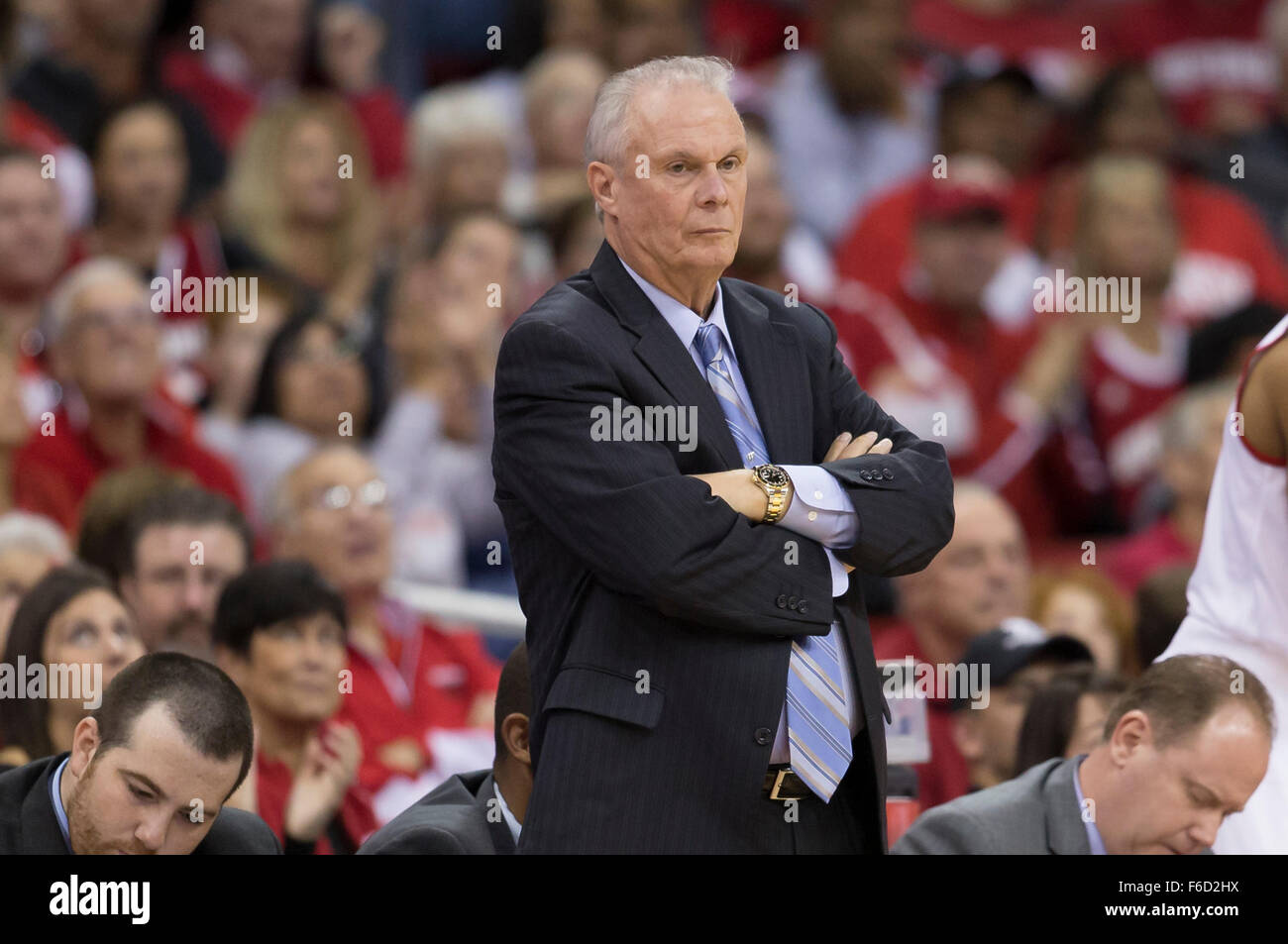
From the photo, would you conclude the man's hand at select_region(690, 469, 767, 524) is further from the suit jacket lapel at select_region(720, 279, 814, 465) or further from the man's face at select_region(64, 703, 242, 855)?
the man's face at select_region(64, 703, 242, 855)

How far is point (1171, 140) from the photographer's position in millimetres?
8469

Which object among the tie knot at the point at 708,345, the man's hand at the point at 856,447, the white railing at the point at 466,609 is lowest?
the white railing at the point at 466,609

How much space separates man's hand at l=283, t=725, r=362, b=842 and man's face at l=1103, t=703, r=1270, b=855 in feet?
5.74

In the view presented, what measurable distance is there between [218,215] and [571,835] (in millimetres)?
4810

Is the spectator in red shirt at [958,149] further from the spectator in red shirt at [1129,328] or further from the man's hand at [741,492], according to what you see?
the man's hand at [741,492]

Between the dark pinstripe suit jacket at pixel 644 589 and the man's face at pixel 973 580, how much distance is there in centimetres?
254

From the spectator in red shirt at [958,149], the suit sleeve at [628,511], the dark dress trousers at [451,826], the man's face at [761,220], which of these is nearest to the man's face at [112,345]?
the man's face at [761,220]

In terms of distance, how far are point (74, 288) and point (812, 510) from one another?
12.5 feet

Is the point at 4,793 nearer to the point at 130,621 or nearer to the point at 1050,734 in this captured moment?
the point at 130,621

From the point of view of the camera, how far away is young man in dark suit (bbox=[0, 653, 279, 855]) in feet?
10.9

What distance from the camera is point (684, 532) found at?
278 centimetres

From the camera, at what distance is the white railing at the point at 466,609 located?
5.91 m

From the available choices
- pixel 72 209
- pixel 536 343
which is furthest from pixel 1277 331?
pixel 72 209

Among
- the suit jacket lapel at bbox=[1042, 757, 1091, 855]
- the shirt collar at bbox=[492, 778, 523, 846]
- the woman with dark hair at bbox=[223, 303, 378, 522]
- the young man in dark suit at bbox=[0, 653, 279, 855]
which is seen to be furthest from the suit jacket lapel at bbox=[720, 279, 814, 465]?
the woman with dark hair at bbox=[223, 303, 378, 522]
